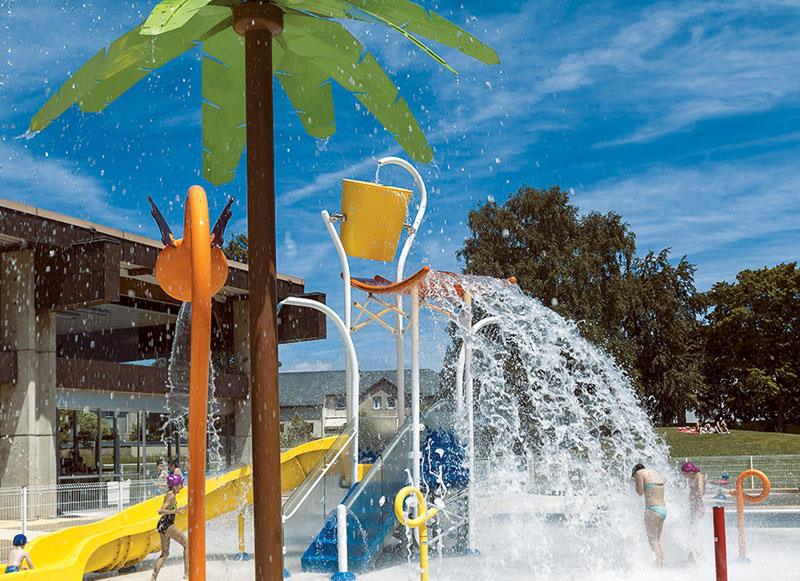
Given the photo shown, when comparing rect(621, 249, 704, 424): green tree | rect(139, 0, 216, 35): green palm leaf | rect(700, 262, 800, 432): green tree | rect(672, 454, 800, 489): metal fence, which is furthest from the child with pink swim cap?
rect(700, 262, 800, 432): green tree

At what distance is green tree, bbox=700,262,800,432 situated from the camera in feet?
169

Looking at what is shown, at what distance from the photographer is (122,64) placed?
173 inches

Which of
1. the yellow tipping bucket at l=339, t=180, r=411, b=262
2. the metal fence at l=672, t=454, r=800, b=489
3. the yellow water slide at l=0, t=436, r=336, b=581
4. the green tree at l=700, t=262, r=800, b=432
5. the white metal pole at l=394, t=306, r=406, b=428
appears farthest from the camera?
the green tree at l=700, t=262, r=800, b=432

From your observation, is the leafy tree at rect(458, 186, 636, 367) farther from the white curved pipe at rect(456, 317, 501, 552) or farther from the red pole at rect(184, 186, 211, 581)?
the red pole at rect(184, 186, 211, 581)

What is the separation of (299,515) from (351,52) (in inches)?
365

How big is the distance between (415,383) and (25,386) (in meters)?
→ 14.5

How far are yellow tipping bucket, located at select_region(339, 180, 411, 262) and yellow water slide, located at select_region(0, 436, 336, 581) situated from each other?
4203mm

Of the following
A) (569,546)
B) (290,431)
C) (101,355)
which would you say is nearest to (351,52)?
(569,546)

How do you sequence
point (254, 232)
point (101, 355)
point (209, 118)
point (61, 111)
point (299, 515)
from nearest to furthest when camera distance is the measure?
1. point (254, 232)
2. point (61, 111)
3. point (209, 118)
4. point (299, 515)
5. point (101, 355)

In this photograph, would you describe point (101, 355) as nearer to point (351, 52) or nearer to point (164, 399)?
point (164, 399)

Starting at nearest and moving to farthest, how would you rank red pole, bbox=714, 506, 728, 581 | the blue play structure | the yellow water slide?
red pole, bbox=714, 506, 728, 581 < the yellow water slide < the blue play structure

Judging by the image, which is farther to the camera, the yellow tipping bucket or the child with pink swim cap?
the yellow tipping bucket

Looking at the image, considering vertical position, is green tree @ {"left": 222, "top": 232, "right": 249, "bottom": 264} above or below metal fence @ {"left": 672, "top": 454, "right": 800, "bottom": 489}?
above

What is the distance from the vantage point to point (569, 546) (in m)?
13.5
